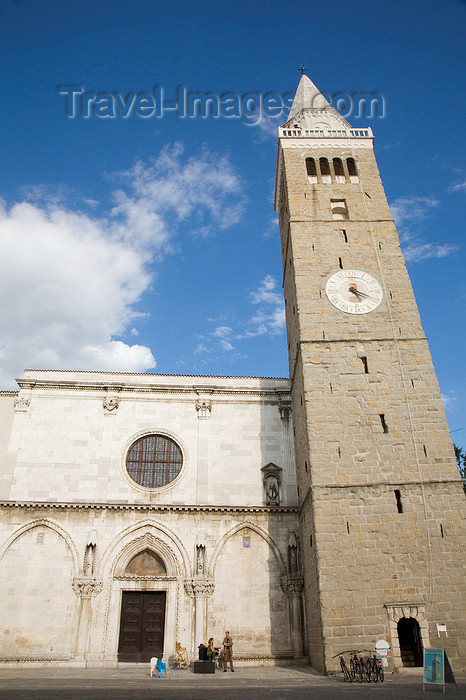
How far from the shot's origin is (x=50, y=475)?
21672mm

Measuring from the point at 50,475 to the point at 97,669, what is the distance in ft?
24.2

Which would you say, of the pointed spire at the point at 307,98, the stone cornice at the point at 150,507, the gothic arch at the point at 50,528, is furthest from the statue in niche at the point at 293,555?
the pointed spire at the point at 307,98

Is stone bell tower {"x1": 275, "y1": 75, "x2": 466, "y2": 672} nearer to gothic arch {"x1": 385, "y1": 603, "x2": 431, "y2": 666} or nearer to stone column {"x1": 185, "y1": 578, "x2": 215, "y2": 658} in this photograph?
gothic arch {"x1": 385, "y1": 603, "x2": 431, "y2": 666}

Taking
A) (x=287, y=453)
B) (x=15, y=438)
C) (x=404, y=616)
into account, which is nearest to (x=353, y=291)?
(x=287, y=453)

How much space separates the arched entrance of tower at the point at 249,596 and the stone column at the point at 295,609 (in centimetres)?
21

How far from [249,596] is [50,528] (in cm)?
812

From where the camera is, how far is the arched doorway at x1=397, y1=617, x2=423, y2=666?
1556 centimetres

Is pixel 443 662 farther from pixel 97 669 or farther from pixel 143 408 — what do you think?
pixel 143 408

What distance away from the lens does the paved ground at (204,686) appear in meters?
11.8

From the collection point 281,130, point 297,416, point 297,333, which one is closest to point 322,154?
point 281,130

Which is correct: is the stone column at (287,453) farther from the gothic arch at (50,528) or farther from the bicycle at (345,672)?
the gothic arch at (50,528)

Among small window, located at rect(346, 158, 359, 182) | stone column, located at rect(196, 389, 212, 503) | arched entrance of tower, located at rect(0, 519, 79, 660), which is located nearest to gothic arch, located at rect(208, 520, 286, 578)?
stone column, located at rect(196, 389, 212, 503)

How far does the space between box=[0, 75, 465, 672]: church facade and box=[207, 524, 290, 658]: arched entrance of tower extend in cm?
5

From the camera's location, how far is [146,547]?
2059 centimetres
